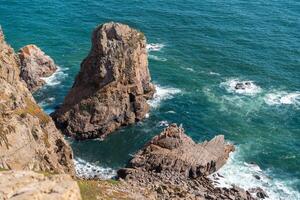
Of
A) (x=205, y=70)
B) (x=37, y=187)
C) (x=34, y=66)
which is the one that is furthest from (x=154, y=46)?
(x=37, y=187)

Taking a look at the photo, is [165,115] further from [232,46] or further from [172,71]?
[232,46]

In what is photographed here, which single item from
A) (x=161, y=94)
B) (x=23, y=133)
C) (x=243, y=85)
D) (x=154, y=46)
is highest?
(x=23, y=133)

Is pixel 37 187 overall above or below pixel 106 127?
above

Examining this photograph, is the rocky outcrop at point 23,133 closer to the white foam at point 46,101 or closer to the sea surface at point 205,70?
the sea surface at point 205,70

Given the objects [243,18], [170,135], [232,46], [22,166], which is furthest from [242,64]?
[22,166]

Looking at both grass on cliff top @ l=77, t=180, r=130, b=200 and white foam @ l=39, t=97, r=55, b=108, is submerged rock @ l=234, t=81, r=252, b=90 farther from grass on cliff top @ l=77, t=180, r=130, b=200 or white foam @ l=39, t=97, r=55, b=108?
grass on cliff top @ l=77, t=180, r=130, b=200

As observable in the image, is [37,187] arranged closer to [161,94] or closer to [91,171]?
[91,171]

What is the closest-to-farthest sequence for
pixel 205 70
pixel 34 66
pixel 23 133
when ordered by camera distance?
pixel 23 133 → pixel 34 66 → pixel 205 70
